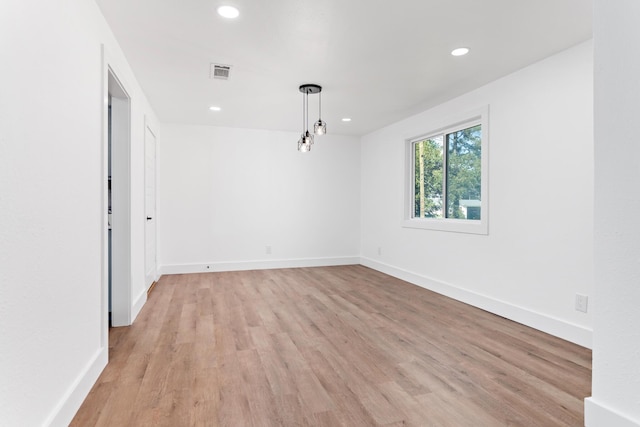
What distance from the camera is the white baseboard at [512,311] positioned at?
108 inches

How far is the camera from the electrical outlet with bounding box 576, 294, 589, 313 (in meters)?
2.69

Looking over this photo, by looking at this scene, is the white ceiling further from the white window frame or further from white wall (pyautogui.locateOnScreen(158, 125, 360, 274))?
white wall (pyautogui.locateOnScreen(158, 125, 360, 274))


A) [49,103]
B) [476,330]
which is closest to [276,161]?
[476,330]

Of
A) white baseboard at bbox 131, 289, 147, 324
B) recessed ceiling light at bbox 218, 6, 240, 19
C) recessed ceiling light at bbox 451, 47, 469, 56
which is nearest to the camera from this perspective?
recessed ceiling light at bbox 218, 6, 240, 19

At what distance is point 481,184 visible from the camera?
3.71 metres

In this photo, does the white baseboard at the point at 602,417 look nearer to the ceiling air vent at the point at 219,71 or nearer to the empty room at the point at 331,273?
the empty room at the point at 331,273

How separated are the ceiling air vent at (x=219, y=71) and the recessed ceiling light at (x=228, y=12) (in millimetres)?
851

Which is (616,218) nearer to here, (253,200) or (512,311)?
(512,311)

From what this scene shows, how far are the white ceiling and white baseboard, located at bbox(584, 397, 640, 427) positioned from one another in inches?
90.1

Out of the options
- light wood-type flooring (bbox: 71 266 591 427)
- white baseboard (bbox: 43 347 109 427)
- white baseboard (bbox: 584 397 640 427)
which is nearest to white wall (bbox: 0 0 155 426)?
white baseboard (bbox: 43 347 109 427)

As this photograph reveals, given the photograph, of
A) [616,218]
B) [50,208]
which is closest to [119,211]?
[50,208]

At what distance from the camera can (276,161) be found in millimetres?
5980

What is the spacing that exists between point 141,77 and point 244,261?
325 centimetres

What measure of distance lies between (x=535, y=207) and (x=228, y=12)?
2.97 m
